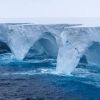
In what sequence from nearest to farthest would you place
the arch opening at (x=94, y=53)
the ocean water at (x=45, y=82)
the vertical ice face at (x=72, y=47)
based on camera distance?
the ocean water at (x=45, y=82)
the vertical ice face at (x=72, y=47)
the arch opening at (x=94, y=53)

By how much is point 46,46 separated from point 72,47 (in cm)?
1036

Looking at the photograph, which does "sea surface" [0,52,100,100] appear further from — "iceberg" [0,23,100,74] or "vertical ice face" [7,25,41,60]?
"vertical ice face" [7,25,41,60]

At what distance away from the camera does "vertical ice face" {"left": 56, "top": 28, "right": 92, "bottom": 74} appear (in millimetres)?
26656

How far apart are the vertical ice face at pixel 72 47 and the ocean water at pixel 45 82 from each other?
3.07ft

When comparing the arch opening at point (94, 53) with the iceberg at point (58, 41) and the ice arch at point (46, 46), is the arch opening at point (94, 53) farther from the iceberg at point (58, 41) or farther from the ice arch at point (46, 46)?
the ice arch at point (46, 46)

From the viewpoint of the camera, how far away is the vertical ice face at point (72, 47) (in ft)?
87.5

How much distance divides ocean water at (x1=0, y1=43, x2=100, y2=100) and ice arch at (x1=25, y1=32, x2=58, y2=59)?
292cm

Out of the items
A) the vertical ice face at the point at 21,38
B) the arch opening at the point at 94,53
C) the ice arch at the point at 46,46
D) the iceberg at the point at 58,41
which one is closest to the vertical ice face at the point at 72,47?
the iceberg at the point at 58,41

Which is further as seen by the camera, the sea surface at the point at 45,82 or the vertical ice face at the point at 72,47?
the vertical ice face at the point at 72,47

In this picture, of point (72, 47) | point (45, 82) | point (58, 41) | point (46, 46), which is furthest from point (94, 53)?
point (46, 46)

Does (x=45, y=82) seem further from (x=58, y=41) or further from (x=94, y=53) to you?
(x=58, y=41)

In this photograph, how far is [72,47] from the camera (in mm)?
27031

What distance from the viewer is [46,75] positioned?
27.2 metres

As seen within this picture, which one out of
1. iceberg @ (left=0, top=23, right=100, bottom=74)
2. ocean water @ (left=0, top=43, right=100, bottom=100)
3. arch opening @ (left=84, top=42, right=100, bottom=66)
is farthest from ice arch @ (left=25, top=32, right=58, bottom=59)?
arch opening @ (left=84, top=42, right=100, bottom=66)
